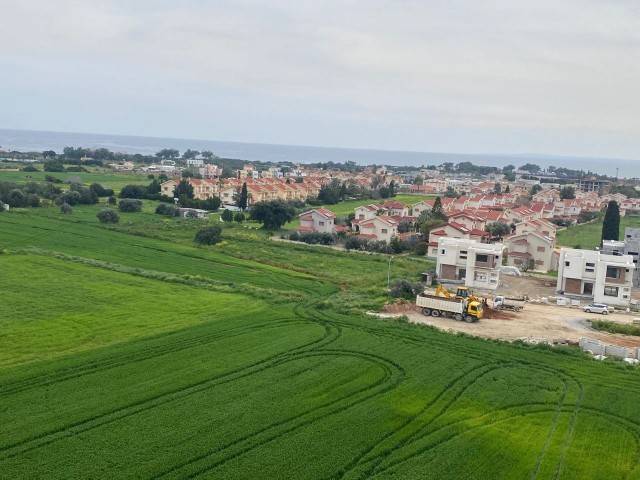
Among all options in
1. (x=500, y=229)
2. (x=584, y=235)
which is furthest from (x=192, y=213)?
(x=584, y=235)

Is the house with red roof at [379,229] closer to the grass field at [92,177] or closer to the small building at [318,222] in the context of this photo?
the small building at [318,222]

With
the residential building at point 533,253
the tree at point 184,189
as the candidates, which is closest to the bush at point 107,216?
the tree at point 184,189

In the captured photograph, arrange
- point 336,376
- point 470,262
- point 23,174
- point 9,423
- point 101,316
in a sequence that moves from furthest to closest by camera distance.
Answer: point 23,174 → point 470,262 → point 101,316 → point 336,376 → point 9,423

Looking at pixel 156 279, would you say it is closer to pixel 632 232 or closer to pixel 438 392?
pixel 438 392

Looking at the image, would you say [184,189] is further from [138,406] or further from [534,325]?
[138,406]

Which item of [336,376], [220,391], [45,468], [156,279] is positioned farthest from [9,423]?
[156,279]

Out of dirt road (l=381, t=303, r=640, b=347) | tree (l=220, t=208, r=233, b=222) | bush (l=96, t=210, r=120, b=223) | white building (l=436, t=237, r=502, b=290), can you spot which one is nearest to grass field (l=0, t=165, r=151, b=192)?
tree (l=220, t=208, r=233, b=222)

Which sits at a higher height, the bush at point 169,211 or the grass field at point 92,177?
the grass field at point 92,177
